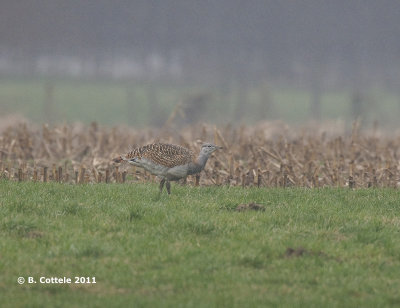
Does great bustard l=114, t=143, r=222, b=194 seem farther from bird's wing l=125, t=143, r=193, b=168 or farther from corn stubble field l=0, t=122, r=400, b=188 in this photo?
corn stubble field l=0, t=122, r=400, b=188

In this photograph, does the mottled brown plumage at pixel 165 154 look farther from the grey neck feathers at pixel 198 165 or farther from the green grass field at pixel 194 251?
the green grass field at pixel 194 251

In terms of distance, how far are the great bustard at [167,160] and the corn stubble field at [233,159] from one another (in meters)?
2.08

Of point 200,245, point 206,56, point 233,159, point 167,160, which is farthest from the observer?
point 206,56

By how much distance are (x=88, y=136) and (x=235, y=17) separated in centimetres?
11529

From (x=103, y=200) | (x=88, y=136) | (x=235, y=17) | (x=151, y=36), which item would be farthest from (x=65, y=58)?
(x=103, y=200)

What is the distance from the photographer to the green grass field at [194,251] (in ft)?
28.1

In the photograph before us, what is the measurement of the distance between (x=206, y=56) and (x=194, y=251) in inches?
4591

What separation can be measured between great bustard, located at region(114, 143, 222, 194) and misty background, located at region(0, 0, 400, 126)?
68.8 m

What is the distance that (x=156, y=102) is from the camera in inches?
3551

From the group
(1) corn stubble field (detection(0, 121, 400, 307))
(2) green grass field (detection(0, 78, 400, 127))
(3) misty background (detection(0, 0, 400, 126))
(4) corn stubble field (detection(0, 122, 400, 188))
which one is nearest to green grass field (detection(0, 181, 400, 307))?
(1) corn stubble field (detection(0, 121, 400, 307))

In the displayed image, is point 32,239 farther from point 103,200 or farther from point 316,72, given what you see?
point 316,72

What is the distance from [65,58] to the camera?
125 metres

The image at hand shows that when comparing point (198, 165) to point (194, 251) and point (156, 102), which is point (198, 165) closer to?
point (194, 251)

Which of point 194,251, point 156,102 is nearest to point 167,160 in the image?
point 194,251
